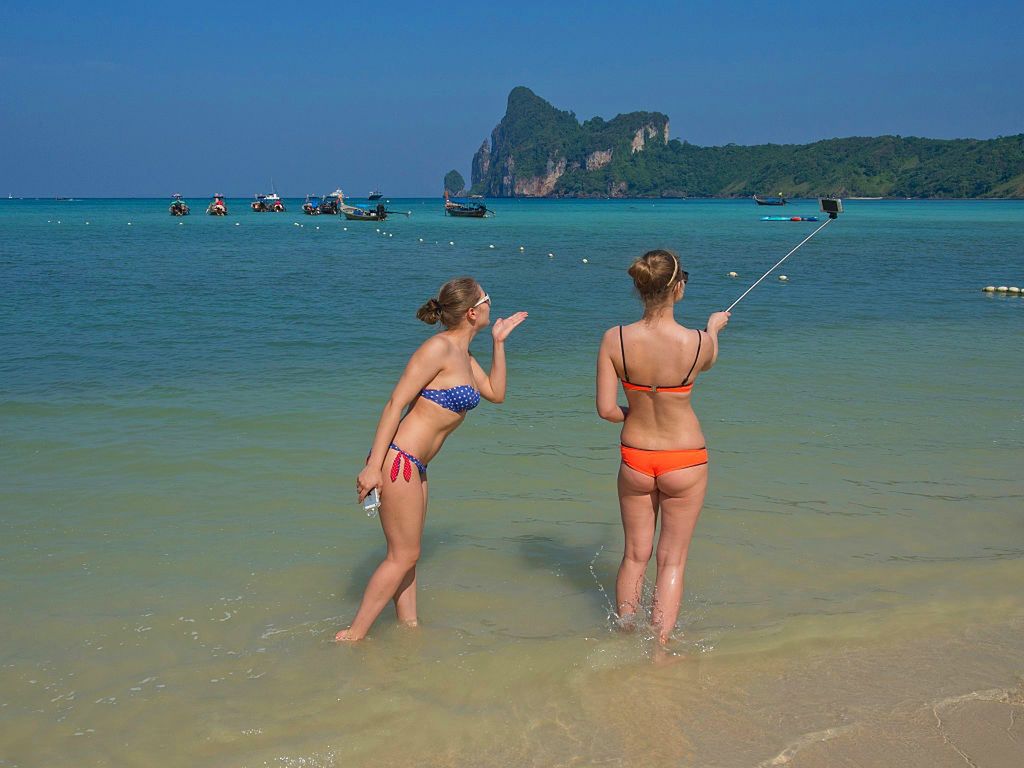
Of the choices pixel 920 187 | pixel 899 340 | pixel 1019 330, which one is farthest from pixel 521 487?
pixel 920 187

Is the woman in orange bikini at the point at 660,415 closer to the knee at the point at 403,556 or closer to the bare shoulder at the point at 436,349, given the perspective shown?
the bare shoulder at the point at 436,349

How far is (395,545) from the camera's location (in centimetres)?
437

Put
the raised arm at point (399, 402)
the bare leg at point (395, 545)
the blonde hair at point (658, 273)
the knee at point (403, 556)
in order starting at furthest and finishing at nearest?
the knee at point (403, 556)
the bare leg at point (395, 545)
the raised arm at point (399, 402)
the blonde hair at point (658, 273)

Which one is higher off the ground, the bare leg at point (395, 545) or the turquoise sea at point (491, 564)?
the bare leg at point (395, 545)

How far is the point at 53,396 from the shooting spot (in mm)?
10109

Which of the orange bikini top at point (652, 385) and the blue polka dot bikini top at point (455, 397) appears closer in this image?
the orange bikini top at point (652, 385)

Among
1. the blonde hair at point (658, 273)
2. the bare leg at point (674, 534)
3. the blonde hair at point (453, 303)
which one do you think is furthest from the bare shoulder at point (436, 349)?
the bare leg at point (674, 534)

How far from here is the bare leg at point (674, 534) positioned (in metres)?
4.28

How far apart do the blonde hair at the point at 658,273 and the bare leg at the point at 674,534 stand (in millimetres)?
834

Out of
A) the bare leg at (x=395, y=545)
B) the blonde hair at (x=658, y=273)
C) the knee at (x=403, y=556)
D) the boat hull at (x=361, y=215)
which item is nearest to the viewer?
the blonde hair at (x=658, y=273)

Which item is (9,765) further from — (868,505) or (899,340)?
(899,340)

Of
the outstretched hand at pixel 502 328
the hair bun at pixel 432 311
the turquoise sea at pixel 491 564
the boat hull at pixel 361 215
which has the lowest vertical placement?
the turquoise sea at pixel 491 564

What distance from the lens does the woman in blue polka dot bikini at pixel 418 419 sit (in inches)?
165

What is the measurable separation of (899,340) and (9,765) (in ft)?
45.7
